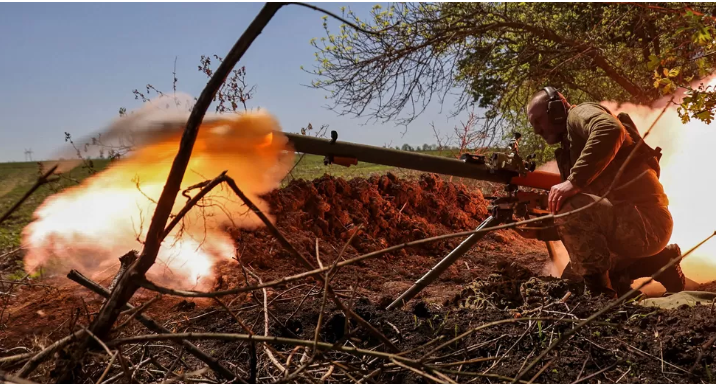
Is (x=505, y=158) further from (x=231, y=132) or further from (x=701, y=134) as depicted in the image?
(x=701, y=134)

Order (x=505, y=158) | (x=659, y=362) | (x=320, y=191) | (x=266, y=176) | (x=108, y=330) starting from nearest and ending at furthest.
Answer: (x=108, y=330), (x=659, y=362), (x=266, y=176), (x=505, y=158), (x=320, y=191)

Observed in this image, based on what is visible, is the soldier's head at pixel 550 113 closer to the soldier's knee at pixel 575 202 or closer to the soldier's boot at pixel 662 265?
the soldier's knee at pixel 575 202

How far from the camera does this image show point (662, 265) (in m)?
4.75

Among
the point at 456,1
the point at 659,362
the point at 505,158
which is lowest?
the point at 659,362

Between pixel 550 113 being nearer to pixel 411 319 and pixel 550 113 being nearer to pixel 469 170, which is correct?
pixel 469 170

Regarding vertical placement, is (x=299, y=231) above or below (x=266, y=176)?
below

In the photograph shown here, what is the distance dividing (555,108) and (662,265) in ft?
6.37

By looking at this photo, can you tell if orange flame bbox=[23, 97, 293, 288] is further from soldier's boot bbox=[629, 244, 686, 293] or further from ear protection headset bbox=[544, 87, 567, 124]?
soldier's boot bbox=[629, 244, 686, 293]

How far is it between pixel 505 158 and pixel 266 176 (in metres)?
2.11

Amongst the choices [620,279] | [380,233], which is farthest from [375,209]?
[620,279]

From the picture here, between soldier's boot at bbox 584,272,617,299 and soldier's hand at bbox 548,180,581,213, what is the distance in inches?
26.5

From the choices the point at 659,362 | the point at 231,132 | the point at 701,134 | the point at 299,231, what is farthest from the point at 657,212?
the point at 299,231

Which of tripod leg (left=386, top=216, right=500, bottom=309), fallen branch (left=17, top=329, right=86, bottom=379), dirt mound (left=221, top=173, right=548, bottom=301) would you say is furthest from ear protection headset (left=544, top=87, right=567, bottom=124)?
fallen branch (left=17, top=329, right=86, bottom=379)

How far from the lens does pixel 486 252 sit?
26.3 ft
